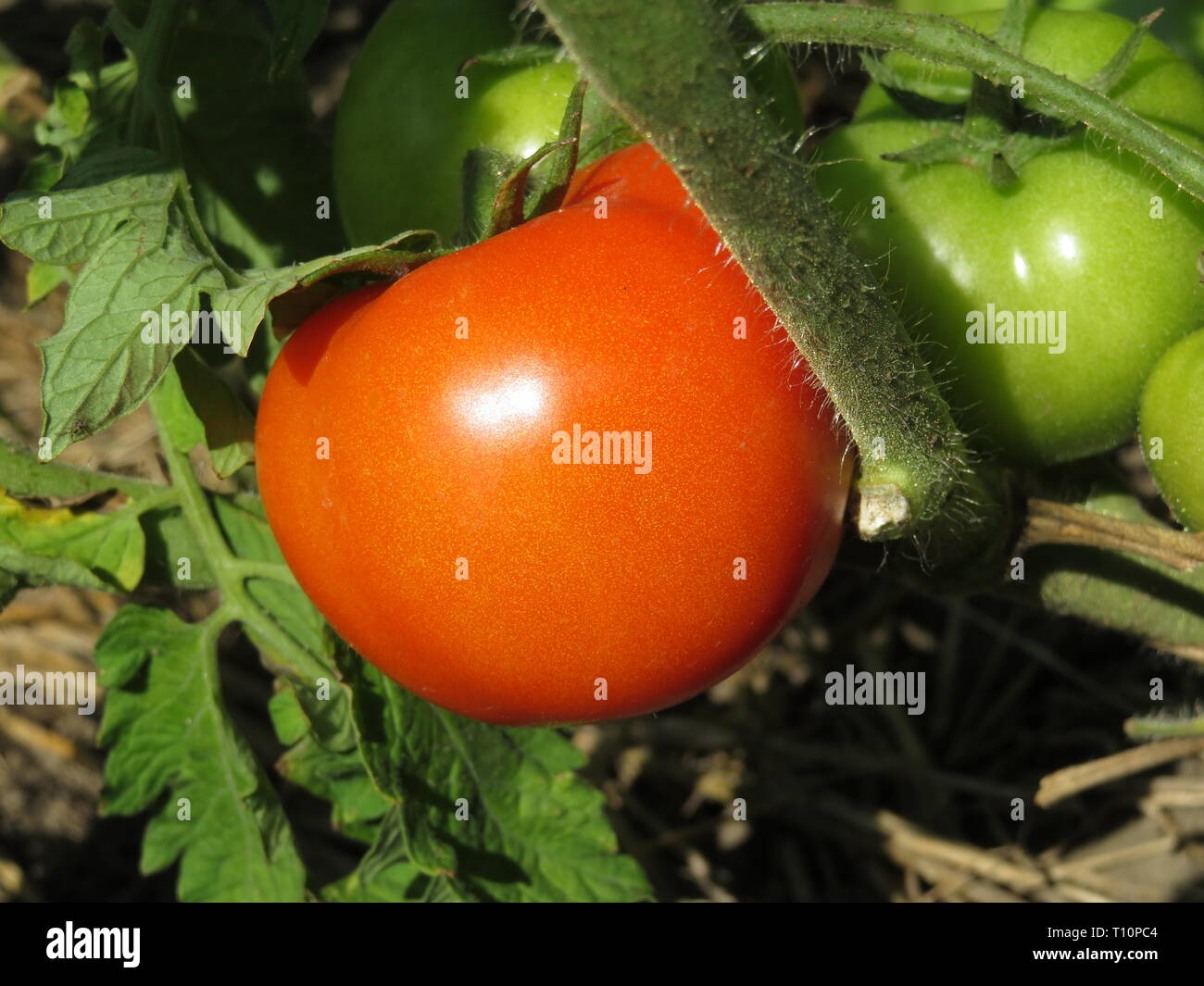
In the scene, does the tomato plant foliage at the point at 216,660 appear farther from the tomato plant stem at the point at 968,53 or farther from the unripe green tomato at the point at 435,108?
the tomato plant stem at the point at 968,53

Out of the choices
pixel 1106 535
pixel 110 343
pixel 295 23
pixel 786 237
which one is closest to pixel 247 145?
pixel 295 23

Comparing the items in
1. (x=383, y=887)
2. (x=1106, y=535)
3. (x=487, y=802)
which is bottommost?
(x=383, y=887)

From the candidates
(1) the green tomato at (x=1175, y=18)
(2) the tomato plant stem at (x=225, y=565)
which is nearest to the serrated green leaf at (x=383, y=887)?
(2) the tomato plant stem at (x=225, y=565)

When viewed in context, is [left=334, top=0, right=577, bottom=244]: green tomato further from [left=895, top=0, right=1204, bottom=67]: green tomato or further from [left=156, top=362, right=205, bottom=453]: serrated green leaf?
[left=895, top=0, right=1204, bottom=67]: green tomato

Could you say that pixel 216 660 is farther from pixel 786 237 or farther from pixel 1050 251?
pixel 1050 251

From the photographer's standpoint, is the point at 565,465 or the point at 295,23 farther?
the point at 295,23

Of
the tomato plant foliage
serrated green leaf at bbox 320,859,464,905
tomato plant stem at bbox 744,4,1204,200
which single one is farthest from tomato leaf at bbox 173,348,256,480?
tomato plant stem at bbox 744,4,1204,200
